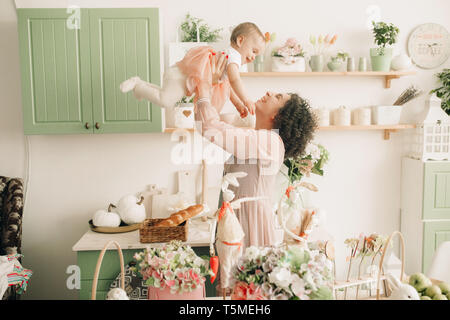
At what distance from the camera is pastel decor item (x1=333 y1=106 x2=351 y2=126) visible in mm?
2303

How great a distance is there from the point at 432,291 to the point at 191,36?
1.81 meters

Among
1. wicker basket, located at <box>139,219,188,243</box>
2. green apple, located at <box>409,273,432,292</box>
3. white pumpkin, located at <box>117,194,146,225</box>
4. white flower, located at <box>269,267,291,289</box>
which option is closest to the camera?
white flower, located at <box>269,267,291,289</box>

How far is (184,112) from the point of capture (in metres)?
2.15

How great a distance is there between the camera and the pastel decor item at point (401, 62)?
2.30 meters

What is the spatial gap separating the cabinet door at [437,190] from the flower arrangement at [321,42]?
912 mm

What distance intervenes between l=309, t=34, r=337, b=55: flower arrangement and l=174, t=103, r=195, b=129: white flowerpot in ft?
2.71

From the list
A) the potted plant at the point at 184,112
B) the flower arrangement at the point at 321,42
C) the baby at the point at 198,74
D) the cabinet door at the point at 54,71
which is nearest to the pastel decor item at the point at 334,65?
the flower arrangement at the point at 321,42

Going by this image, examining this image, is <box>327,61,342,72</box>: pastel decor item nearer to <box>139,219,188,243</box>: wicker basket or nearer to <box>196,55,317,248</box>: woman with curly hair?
<box>196,55,317,248</box>: woman with curly hair

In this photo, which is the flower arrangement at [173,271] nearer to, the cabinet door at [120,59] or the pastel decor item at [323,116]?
the cabinet door at [120,59]

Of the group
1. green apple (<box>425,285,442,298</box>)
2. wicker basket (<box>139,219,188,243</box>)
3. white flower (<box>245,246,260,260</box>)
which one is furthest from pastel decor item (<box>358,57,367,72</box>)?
white flower (<box>245,246,260,260</box>)

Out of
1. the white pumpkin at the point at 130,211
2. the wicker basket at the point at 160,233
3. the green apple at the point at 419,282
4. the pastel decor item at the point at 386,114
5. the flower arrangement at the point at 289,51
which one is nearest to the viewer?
the green apple at the point at 419,282

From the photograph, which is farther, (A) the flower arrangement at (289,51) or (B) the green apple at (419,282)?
(A) the flower arrangement at (289,51)

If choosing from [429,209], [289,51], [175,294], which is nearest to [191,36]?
[289,51]

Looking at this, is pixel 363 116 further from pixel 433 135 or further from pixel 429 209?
pixel 429 209
